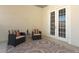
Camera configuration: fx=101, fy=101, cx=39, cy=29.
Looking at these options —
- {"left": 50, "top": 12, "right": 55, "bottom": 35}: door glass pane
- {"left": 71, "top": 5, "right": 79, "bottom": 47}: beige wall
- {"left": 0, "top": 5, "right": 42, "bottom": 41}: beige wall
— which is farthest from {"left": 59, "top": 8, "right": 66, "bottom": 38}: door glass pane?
{"left": 0, "top": 5, "right": 42, "bottom": 41}: beige wall

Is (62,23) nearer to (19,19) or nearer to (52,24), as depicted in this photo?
(52,24)

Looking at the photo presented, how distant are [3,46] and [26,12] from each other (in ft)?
5.27

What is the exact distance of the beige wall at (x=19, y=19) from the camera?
3.49 meters

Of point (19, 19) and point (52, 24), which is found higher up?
point (19, 19)

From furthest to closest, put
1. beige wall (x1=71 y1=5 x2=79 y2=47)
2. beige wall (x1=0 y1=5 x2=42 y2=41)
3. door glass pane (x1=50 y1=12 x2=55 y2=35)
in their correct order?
door glass pane (x1=50 y1=12 x2=55 y2=35) < beige wall (x1=71 y1=5 x2=79 y2=47) < beige wall (x1=0 y1=5 x2=42 y2=41)

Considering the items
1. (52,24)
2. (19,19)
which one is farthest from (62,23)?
(19,19)

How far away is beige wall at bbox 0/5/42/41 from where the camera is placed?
3.49m

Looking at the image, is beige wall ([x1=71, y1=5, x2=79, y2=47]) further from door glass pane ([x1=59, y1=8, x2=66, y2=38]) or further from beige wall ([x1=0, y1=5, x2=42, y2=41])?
beige wall ([x1=0, y1=5, x2=42, y2=41])

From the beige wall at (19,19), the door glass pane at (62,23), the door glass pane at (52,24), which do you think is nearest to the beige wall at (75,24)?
the door glass pane at (62,23)

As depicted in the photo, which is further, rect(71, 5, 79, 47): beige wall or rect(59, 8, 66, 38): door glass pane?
rect(59, 8, 66, 38): door glass pane

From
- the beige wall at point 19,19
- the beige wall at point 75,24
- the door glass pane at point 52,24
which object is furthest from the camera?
the door glass pane at point 52,24

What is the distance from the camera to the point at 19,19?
12.1 ft

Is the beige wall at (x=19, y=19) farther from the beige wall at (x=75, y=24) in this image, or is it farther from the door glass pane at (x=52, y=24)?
the beige wall at (x=75, y=24)

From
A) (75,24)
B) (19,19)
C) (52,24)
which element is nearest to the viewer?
(19,19)
